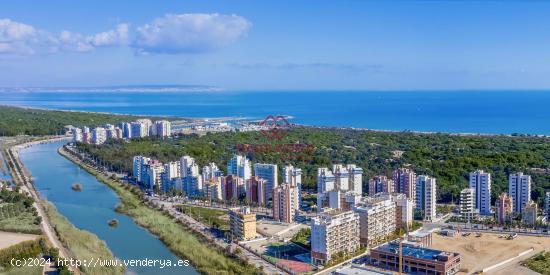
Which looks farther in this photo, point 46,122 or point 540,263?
point 46,122

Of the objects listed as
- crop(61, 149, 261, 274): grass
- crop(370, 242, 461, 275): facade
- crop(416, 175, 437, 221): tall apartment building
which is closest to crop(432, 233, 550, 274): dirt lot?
crop(370, 242, 461, 275): facade

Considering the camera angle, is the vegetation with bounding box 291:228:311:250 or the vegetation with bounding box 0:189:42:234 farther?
the vegetation with bounding box 0:189:42:234

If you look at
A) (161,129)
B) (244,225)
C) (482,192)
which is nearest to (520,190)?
(482,192)

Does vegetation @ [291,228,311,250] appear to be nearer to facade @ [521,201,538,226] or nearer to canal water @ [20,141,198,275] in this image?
canal water @ [20,141,198,275]

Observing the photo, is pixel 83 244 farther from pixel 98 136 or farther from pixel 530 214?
pixel 98 136

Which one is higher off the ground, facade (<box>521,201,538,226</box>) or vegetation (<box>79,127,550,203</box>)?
vegetation (<box>79,127,550,203</box>)

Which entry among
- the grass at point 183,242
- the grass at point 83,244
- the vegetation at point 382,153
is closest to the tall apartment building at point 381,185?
the vegetation at point 382,153
